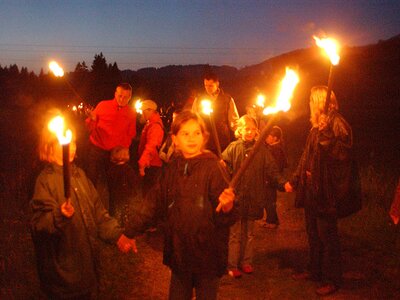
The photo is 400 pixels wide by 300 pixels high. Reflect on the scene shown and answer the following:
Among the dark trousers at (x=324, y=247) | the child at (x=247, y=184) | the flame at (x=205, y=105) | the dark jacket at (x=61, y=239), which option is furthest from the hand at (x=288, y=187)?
the dark jacket at (x=61, y=239)

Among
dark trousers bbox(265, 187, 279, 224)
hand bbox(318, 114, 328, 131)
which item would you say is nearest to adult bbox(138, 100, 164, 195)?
dark trousers bbox(265, 187, 279, 224)

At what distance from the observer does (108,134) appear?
24.1ft

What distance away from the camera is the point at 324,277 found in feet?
17.7

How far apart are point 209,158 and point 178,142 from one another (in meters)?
0.32

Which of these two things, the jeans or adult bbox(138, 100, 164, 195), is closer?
the jeans

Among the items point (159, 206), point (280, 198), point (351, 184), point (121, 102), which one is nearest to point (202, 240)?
point (159, 206)

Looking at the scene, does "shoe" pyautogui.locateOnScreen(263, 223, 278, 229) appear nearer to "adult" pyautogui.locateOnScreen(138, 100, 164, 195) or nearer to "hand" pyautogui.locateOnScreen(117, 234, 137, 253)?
"adult" pyautogui.locateOnScreen(138, 100, 164, 195)

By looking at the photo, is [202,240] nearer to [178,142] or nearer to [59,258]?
[178,142]

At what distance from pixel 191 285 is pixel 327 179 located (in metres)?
2.01

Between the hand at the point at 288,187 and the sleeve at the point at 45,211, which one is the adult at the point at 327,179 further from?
the sleeve at the point at 45,211

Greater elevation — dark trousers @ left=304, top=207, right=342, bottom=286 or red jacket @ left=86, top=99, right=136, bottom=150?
red jacket @ left=86, top=99, right=136, bottom=150

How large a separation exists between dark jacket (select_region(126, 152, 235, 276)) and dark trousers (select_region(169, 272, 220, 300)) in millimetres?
83

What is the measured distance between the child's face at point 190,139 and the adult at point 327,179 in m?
1.48

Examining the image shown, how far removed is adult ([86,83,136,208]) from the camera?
288 inches
